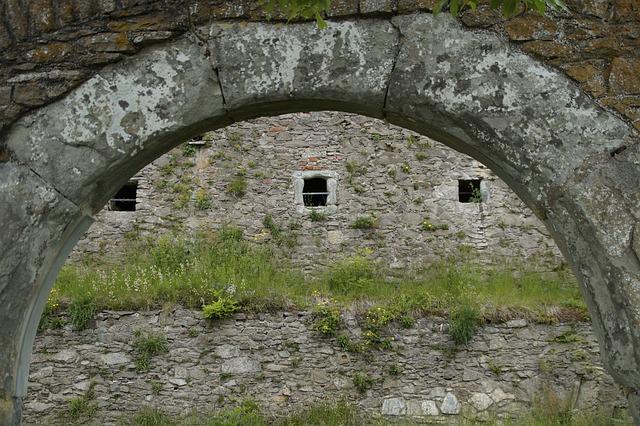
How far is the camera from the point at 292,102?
2568 mm

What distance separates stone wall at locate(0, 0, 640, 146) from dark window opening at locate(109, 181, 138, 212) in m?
8.19

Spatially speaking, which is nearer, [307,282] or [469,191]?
[307,282]

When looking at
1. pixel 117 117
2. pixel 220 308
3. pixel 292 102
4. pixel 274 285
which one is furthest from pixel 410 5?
pixel 274 285

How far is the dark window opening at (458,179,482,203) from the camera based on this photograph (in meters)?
10.6

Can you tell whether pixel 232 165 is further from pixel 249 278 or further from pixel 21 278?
pixel 21 278

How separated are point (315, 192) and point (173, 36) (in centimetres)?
813

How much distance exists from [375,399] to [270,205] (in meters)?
3.74

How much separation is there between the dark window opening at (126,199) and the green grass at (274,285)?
0.90 meters

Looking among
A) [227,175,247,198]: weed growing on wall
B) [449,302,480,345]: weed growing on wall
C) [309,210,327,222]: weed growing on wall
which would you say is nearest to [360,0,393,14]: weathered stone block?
[449,302,480,345]: weed growing on wall

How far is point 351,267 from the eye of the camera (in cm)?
951

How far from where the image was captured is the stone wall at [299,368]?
770 cm

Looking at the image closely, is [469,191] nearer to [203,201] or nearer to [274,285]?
[274,285]

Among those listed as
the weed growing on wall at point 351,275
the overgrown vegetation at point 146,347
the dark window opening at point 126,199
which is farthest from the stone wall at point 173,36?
the dark window opening at point 126,199

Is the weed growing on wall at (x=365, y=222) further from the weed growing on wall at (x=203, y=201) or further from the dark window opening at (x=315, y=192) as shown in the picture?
the weed growing on wall at (x=203, y=201)
